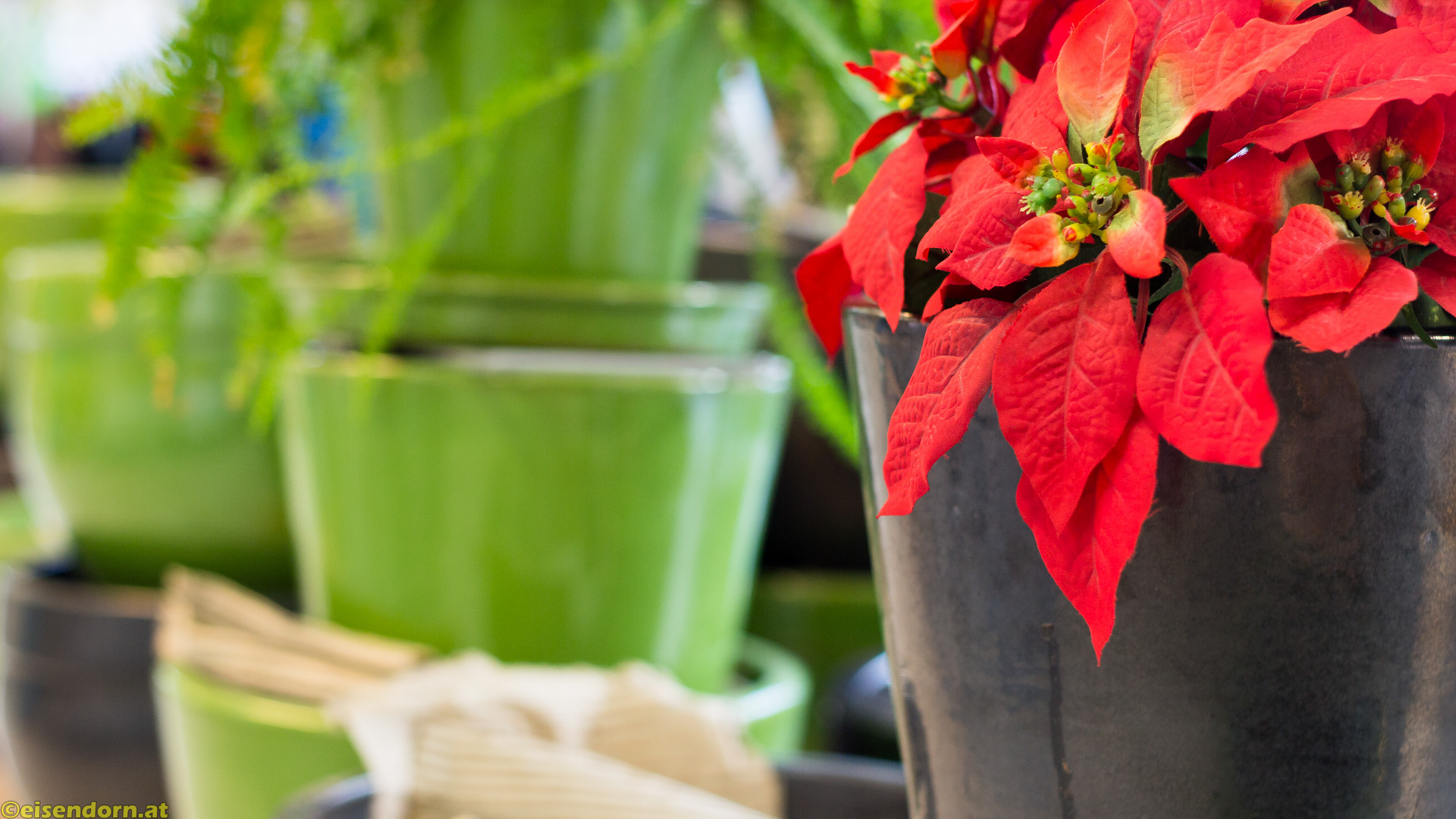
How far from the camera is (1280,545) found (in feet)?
0.51

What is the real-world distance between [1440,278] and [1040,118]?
0.05 meters

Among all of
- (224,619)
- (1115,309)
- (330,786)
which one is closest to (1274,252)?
(1115,309)

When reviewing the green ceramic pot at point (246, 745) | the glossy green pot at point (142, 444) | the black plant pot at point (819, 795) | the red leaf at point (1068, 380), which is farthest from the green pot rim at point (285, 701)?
the red leaf at point (1068, 380)

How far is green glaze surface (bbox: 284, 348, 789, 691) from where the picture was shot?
480mm

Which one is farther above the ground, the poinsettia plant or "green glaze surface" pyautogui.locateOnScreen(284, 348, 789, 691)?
the poinsettia plant

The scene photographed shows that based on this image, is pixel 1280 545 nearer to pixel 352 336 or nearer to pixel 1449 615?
pixel 1449 615

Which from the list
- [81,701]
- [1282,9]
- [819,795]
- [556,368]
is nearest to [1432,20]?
[1282,9]

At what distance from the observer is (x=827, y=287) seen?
0.21 m

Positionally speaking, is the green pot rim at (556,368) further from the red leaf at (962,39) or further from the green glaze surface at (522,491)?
the red leaf at (962,39)

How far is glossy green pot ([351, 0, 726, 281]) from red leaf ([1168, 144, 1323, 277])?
0.35 metres

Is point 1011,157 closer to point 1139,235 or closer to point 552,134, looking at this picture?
point 1139,235

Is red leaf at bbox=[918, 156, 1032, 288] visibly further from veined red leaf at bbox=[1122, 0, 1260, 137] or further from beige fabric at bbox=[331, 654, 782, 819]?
beige fabric at bbox=[331, 654, 782, 819]

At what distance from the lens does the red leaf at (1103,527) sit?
14 centimetres

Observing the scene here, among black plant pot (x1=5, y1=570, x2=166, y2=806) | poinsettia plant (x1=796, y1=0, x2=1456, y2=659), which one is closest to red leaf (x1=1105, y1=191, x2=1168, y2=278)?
poinsettia plant (x1=796, y1=0, x2=1456, y2=659)
